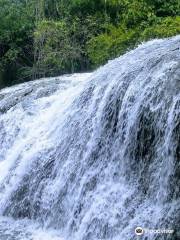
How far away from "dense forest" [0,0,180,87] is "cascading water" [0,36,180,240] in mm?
5439

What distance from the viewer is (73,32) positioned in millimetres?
17094

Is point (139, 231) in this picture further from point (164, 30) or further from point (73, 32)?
point (73, 32)

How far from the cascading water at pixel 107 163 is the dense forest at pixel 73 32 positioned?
5.44m

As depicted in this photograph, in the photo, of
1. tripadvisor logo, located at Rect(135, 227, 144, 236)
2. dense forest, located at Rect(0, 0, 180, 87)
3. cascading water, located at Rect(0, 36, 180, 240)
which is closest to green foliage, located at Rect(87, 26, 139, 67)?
dense forest, located at Rect(0, 0, 180, 87)

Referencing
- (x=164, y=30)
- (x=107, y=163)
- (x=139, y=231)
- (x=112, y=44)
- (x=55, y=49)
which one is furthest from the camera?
(x=55, y=49)

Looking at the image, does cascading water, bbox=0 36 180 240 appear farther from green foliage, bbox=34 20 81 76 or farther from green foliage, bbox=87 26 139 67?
green foliage, bbox=34 20 81 76

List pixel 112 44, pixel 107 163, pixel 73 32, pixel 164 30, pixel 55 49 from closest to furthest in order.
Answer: pixel 107 163, pixel 164 30, pixel 112 44, pixel 55 49, pixel 73 32

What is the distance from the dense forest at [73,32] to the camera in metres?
15.2

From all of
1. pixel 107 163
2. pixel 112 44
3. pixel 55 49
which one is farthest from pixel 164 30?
pixel 107 163

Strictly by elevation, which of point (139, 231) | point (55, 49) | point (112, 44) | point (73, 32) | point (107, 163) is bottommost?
point (139, 231)

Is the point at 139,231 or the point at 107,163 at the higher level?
the point at 107,163

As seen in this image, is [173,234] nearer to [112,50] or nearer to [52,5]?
[112,50]

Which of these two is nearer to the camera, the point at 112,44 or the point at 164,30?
the point at 164,30

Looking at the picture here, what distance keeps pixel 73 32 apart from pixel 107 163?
10.4 metres
